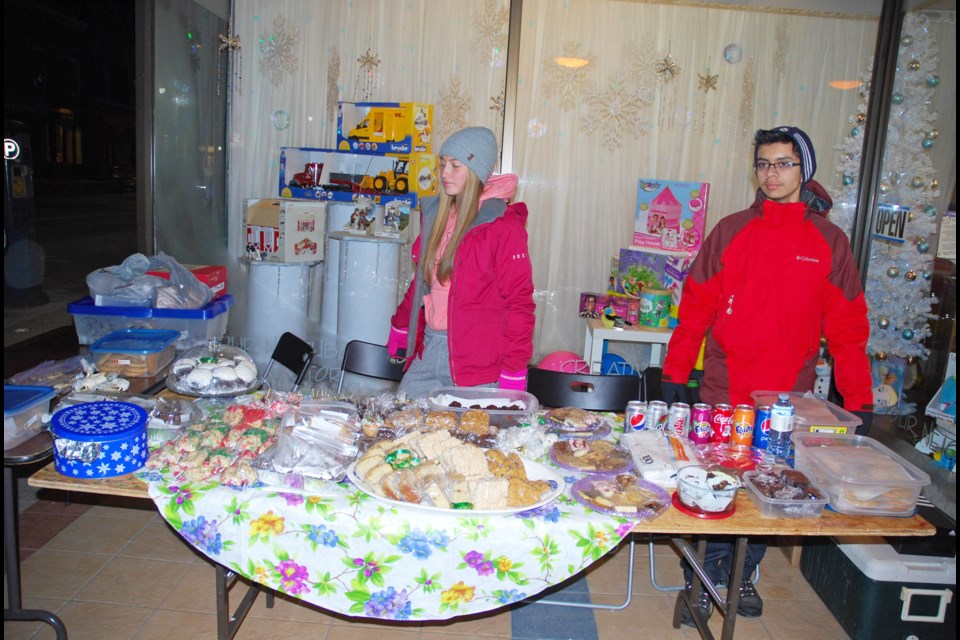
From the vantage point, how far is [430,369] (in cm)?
278

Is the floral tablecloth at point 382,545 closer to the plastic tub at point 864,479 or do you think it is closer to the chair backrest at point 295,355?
the plastic tub at point 864,479

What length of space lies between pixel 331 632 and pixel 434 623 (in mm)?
367

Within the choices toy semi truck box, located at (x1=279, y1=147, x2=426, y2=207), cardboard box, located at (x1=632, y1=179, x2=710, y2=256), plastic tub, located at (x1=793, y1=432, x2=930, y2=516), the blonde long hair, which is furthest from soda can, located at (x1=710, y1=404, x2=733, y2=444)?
toy semi truck box, located at (x1=279, y1=147, x2=426, y2=207)

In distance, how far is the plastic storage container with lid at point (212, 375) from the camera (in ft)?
7.98

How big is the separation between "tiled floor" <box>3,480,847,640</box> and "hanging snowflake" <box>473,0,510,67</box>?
3.45 meters

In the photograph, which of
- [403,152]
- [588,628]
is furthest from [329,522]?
[403,152]

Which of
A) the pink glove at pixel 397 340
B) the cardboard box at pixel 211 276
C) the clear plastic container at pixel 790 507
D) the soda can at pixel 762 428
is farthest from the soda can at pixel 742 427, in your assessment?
the cardboard box at pixel 211 276

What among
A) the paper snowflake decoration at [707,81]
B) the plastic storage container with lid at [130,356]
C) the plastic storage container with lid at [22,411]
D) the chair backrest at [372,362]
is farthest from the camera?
the paper snowflake decoration at [707,81]

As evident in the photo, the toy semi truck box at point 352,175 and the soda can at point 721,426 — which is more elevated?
the toy semi truck box at point 352,175

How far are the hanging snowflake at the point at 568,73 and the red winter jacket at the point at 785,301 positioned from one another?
2.68 meters

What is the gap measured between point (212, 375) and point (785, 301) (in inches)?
80.1

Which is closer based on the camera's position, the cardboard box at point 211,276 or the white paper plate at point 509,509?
the white paper plate at point 509,509

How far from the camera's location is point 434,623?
261 centimetres

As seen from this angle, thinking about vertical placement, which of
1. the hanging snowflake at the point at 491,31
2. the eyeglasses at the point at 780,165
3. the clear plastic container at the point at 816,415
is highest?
the hanging snowflake at the point at 491,31
